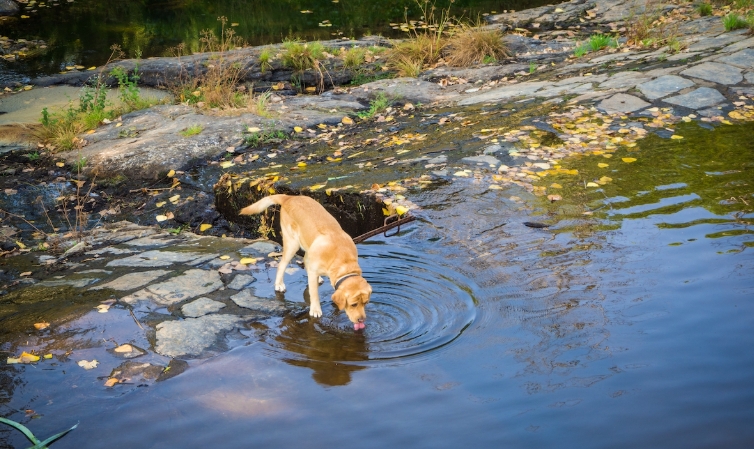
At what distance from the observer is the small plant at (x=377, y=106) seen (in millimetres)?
10162

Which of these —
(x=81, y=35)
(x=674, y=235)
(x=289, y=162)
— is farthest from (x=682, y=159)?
(x=81, y=35)

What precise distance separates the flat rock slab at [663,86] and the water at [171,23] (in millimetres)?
8522

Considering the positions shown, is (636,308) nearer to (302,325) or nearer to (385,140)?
(302,325)

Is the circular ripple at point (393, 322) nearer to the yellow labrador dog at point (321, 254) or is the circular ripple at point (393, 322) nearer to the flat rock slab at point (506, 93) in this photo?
the yellow labrador dog at point (321, 254)

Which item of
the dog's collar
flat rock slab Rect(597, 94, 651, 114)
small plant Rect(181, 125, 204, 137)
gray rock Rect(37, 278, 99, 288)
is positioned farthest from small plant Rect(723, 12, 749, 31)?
gray rock Rect(37, 278, 99, 288)

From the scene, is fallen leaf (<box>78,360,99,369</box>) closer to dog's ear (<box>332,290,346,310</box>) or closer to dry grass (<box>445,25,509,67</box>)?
dog's ear (<box>332,290,346,310</box>)

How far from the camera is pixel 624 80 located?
31.3 ft

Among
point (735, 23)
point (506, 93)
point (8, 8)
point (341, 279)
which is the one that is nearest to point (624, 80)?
point (506, 93)

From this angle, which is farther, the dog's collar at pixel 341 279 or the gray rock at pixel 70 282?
the gray rock at pixel 70 282

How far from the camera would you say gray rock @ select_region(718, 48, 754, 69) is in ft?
30.8

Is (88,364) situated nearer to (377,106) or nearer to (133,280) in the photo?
(133,280)

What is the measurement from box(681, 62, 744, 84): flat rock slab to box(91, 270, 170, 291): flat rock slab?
756 centimetres

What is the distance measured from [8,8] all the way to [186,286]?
20.5 meters

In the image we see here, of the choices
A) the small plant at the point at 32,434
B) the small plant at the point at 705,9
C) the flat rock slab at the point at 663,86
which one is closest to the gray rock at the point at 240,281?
the small plant at the point at 32,434
